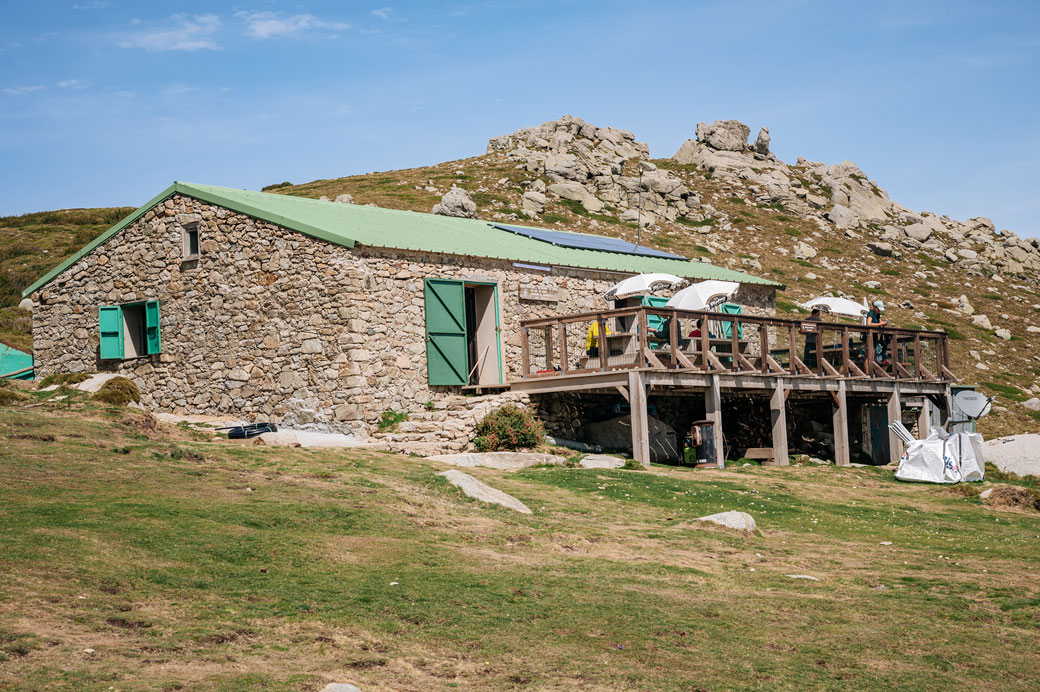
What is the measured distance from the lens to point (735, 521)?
14.4 meters

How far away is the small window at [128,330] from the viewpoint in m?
24.0

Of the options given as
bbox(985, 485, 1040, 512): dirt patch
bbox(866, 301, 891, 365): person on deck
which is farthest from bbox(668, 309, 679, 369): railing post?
bbox(866, 301, 891, 365): person on deck

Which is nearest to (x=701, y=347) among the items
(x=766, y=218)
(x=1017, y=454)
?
(x=1017, y=454)

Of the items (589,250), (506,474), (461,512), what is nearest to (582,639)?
(461,512)

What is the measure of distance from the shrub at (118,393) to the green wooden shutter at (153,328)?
1225 millimetres

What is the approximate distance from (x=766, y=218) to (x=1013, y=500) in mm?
46900

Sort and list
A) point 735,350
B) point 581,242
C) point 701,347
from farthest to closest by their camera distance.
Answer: point 581,242
point 735,350
point 701,347

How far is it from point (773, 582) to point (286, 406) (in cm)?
1251

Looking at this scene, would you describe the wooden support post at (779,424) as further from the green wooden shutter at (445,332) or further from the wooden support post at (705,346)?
the green wooden shutter at (445,332)

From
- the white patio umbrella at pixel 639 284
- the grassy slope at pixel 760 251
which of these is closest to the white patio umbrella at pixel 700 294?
the white patio umbrella at pixel 639 284

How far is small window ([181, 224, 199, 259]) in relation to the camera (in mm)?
23609

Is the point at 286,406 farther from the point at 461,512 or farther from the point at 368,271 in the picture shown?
the point at 461,512

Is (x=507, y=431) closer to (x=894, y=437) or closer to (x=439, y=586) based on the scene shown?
(x=439, y=586)

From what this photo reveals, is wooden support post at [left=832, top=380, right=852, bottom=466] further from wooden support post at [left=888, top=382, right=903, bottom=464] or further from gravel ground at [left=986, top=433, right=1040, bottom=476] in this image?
gravel ground at [left=986, top=433, right=1040, bottom=476]
